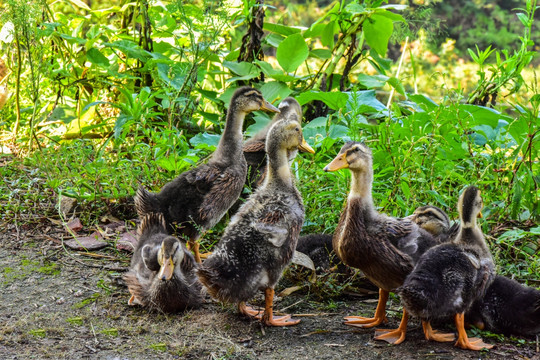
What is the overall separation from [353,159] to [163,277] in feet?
4.51

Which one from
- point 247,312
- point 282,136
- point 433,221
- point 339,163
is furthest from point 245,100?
point 247,312

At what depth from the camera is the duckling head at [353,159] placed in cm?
390

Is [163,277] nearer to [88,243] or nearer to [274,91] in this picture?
[88,243]

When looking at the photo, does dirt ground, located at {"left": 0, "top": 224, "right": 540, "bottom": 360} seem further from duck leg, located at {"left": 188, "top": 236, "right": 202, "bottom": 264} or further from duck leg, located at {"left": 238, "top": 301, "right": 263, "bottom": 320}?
duck leg, located at {"left": 188, "top": 236, "right": 202, "bottom": 264}

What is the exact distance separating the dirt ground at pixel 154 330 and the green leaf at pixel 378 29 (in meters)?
3.07

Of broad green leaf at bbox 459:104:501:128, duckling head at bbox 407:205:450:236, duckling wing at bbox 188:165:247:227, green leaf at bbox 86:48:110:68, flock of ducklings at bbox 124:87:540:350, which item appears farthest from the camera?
green leaf at bbox 86:48:110:68

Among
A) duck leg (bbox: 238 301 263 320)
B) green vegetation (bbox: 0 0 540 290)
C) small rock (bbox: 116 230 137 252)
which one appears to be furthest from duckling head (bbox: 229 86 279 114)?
duck leg (bbox: 238 301 263 320)

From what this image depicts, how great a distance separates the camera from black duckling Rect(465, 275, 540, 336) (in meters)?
3.62

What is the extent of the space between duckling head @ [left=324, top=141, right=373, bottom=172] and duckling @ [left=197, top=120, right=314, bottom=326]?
1.04 ft

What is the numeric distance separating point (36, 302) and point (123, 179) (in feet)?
5.28

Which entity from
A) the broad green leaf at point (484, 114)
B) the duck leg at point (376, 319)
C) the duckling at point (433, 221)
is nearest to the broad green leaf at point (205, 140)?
the duckling at point (433, 221)

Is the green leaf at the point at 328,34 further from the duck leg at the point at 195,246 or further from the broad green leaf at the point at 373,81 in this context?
the duck leg at the point at 195,246

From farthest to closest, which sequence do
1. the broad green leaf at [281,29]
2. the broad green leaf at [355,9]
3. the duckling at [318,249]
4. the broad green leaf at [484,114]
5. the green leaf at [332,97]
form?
the broad green leaf at [281,29], the broad green leaf at [355,9], the green leaf at [332,97], the broad green leaf at [484,114], the duckling at [318,249]

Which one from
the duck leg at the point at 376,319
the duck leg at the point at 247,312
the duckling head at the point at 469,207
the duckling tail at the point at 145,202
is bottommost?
the duck leg at the point at 247,312
